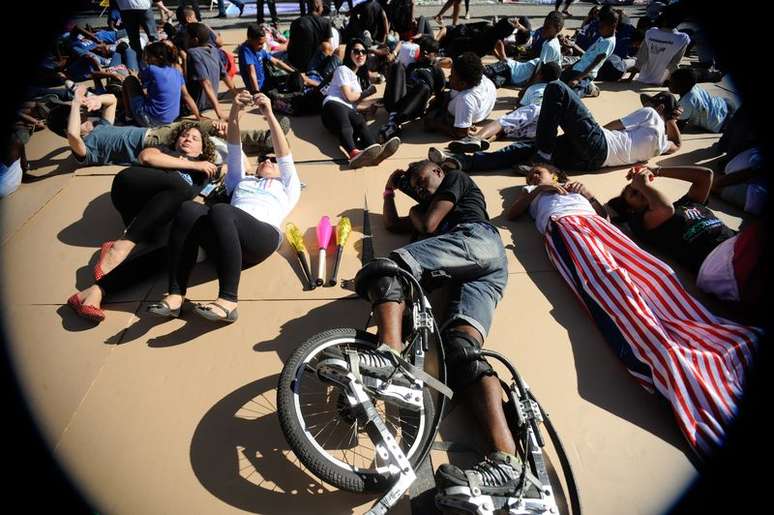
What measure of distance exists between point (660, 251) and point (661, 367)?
1.40 meters

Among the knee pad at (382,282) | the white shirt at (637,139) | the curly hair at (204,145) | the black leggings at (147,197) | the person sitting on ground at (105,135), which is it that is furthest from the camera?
the white shirt at (637,139)

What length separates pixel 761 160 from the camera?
12.1 ft

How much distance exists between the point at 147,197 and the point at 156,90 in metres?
2.09

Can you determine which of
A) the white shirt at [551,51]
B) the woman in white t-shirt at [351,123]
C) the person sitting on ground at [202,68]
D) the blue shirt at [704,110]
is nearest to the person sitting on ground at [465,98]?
the woman in white t-shirt at [351,123]

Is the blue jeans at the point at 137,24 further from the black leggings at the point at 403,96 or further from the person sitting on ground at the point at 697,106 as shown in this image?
the person sitting on ground at the point at 697,106

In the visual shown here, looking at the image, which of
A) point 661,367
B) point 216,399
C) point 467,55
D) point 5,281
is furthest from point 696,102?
point 5,281

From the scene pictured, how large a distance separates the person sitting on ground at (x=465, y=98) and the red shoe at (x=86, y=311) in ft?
12.4

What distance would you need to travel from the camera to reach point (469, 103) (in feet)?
15.1

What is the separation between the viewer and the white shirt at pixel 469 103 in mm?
4605

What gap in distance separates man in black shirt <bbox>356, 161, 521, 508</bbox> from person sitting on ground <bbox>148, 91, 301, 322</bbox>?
824 mm

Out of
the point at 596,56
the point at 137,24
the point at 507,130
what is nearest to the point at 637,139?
the point at 507,130

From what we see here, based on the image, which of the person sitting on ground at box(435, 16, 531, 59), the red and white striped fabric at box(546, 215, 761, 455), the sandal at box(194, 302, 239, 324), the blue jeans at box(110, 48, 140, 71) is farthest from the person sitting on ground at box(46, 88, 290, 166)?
the person sitting on ground at box(435, 16, 531, 59)

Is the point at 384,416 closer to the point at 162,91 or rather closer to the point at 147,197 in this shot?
the point at 147,197

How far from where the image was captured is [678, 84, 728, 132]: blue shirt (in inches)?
196
